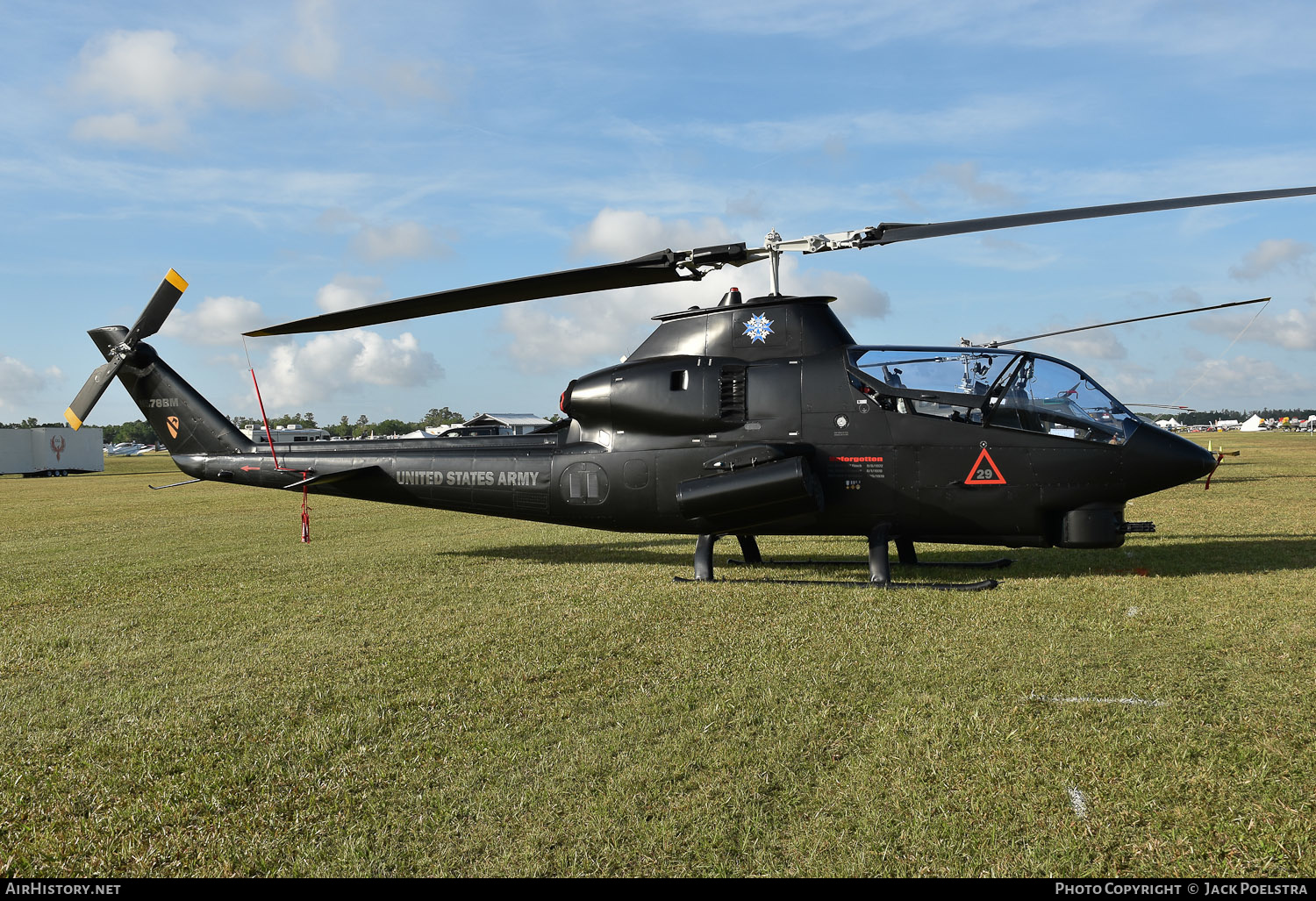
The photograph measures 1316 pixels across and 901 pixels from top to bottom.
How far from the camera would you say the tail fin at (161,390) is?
13.7m

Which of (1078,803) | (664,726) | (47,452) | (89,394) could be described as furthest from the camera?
(47,452)

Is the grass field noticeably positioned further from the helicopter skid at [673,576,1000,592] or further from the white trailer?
the white trailer

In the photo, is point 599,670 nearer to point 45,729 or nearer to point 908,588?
point 45,729

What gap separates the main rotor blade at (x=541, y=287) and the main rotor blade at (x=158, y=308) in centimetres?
450

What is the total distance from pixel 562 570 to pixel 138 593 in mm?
5269

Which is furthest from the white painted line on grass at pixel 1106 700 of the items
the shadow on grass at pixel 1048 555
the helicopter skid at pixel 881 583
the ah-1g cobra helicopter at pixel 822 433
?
the shadow on grass at pixel 1048 555

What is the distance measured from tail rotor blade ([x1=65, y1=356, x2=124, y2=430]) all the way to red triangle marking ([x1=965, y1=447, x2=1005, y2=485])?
44.2 feet

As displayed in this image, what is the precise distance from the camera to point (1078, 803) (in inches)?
157

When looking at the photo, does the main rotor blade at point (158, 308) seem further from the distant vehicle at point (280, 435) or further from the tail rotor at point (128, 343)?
the distant vehicle at point (280, 435)

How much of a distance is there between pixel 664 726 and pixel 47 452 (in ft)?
188

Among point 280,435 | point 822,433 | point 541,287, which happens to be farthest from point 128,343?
point 280,435

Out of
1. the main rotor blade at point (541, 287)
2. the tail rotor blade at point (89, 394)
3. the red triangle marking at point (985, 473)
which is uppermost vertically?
the main rotor blade at point (541, 287)

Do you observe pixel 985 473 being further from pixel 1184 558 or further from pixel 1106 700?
pixel 1106 700
